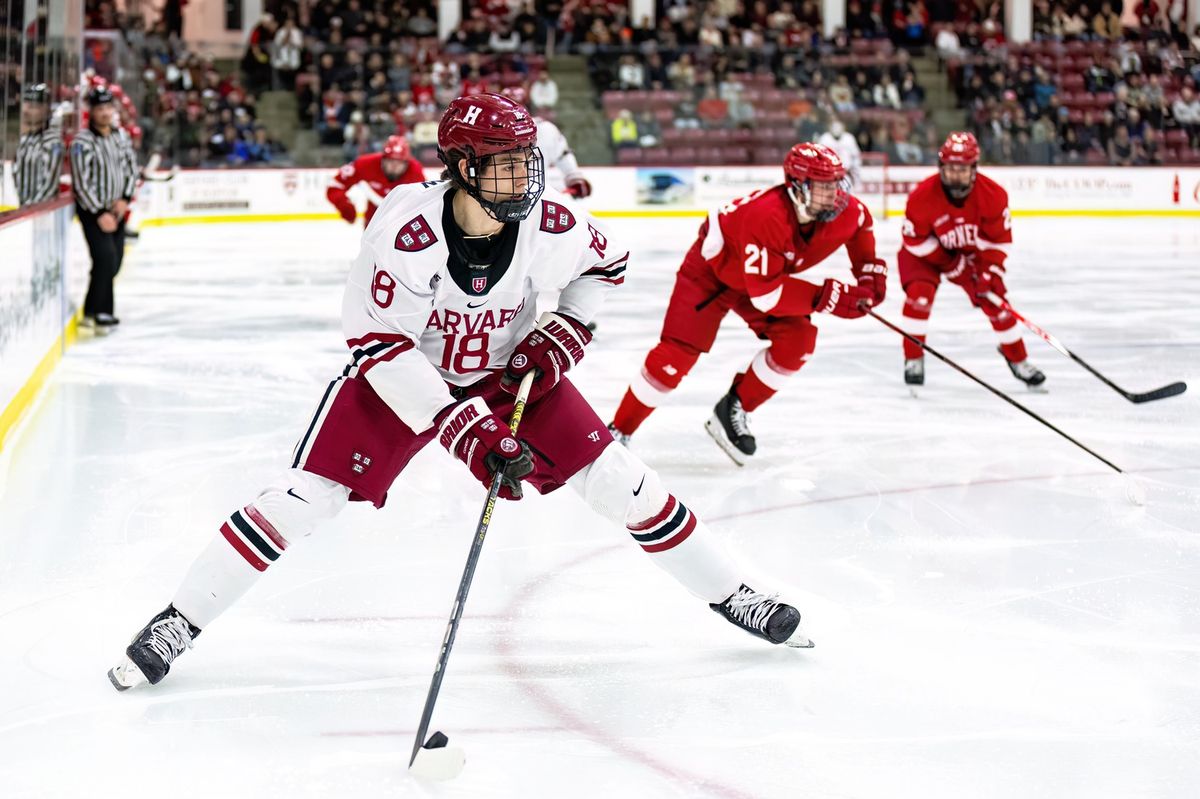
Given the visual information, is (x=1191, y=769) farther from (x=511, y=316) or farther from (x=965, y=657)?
(x=511, y=316)

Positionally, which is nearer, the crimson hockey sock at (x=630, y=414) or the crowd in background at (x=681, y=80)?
the crimson hockey sock at (x=630, y=414)

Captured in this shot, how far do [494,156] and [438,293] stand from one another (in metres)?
0.26

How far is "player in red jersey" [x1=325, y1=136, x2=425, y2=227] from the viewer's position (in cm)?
756

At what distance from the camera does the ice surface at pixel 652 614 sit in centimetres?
227

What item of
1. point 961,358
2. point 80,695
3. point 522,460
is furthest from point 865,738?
point 961,358

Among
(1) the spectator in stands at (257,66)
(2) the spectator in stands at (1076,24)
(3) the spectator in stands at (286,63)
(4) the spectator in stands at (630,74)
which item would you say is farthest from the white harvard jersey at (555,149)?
(2) the spectator in stands at (1076,24)

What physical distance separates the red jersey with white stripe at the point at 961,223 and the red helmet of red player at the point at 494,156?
3.56 meters

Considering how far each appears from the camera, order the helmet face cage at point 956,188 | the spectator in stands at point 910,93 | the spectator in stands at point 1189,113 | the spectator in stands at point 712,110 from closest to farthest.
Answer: the helmet face cage at point 956,188 < the spectator in stands at point 1189,113 < the spectator in stands at point 712,110 < the spectator in stands at point 910,93

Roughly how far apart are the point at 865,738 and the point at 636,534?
1.84 feet

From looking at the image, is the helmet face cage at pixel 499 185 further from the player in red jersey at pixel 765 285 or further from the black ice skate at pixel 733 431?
the black ice skate at pixel 733 431

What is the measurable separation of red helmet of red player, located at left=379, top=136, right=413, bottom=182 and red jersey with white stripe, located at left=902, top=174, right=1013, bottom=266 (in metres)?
2.86

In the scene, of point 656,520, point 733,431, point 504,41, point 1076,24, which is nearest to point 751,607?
point 656,520

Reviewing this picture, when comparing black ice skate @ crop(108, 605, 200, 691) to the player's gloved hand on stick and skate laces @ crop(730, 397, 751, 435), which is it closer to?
skate laces @ crop(730, 397, 751, 435)

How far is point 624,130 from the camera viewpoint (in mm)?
15344
